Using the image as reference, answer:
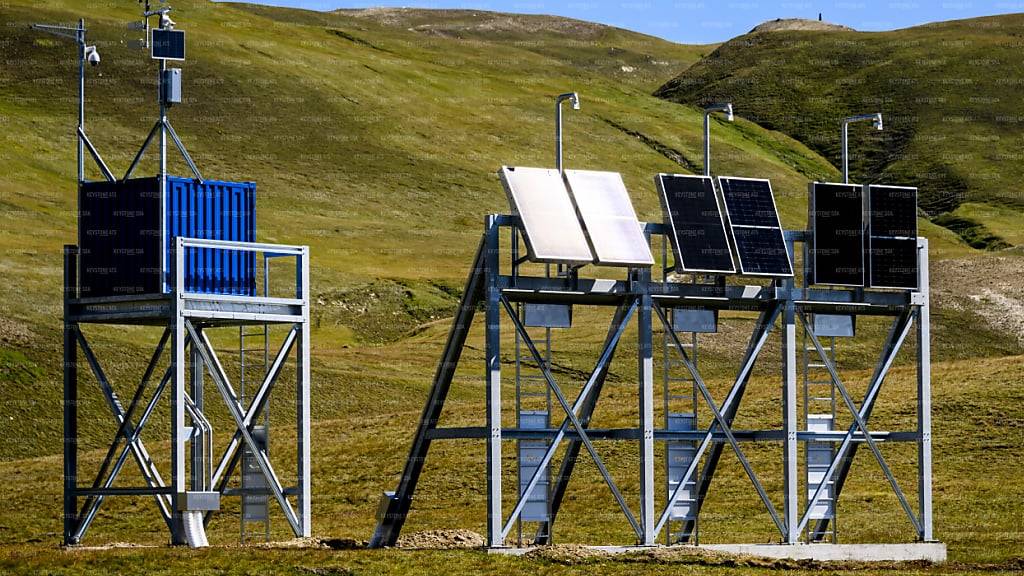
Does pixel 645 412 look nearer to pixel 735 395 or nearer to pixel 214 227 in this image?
pixel 735 395

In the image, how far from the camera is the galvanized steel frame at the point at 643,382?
3288 centimetres

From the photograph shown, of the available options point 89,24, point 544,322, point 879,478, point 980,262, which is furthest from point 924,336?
point 89,24

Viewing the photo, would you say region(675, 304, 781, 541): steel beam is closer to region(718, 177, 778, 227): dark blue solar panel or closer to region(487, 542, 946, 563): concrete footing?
region(487, 542, 946, 563): concrete footing

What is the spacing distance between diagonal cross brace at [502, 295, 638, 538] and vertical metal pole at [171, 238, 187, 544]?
6.53 meters

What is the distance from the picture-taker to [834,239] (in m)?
37.6

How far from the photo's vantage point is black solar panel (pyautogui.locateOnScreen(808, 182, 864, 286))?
3738 centimetres

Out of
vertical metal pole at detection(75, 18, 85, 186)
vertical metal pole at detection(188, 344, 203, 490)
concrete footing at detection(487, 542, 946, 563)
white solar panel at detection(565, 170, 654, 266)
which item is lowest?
concrete footing at detection(487, 542, 946, 563)

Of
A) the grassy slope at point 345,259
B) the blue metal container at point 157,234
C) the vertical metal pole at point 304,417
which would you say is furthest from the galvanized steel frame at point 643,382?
the blue metal container at point 157,234

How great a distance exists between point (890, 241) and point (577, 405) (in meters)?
9.12

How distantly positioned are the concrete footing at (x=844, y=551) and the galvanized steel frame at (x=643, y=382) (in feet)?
2.09

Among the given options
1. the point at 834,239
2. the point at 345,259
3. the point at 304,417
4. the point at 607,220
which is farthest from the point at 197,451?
the point at 345,259

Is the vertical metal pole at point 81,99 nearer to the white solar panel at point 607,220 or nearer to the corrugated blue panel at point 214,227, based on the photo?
the corrugated blue panel at point 214,227

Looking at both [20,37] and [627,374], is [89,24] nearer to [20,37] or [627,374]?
[20,37]

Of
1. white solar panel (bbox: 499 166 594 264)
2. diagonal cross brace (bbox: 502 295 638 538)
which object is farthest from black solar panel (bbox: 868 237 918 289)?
white solar panel (bbox: 499 166 594 264)
